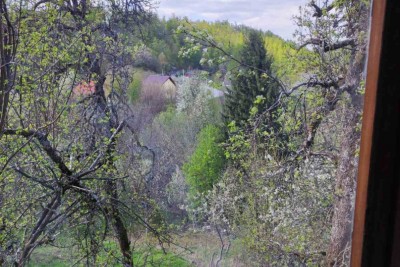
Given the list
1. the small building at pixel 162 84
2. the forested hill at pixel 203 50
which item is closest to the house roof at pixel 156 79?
the small building at pixel 162 84

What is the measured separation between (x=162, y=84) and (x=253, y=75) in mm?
891

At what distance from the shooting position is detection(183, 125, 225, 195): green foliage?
278cm

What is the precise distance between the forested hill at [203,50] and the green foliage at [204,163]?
0.76m

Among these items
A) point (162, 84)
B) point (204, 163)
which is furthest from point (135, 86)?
point (204, 163)

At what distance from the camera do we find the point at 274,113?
5.46 feet

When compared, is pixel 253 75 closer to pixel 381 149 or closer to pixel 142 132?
pixel 142 132

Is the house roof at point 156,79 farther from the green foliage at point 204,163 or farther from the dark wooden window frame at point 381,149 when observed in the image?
the dark wooden window frame at point 381,149

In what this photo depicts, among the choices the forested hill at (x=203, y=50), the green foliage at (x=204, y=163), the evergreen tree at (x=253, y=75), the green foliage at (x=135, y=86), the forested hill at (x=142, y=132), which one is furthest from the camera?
the green foliage at (x=204, y=163)

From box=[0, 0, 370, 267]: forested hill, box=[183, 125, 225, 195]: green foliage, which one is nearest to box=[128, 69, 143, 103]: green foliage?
box=[0, 0, 370, 267]: forested hill

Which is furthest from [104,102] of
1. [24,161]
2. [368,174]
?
[368,174]

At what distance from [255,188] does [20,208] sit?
1.05m

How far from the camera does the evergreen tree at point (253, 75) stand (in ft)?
5.57

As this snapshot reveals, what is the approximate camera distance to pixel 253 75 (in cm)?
189

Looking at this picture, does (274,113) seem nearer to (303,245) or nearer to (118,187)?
(303,245)
